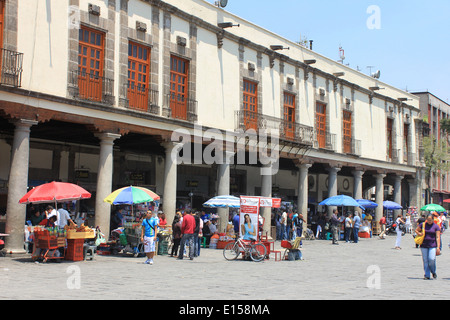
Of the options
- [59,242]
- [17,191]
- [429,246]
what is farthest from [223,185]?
[429,246]

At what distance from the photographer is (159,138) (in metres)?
22.2

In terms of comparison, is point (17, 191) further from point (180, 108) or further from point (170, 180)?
point (180, 108)

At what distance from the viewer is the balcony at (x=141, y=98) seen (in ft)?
68.3

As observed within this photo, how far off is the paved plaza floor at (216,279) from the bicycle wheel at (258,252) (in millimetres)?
310

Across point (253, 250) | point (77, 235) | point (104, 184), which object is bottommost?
point (253, 250)

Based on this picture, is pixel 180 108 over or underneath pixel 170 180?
over

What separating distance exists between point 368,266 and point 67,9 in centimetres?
1268

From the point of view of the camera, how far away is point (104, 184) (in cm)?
1980

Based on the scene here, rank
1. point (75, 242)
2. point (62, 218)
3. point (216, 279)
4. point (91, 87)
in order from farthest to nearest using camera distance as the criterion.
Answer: point (91, 87)
point (62, 218)
point (75, 242)
point (216, 279)

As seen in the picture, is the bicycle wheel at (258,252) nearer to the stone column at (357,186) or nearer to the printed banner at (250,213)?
the printed banner at (250,213)

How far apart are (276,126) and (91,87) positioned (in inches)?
445
